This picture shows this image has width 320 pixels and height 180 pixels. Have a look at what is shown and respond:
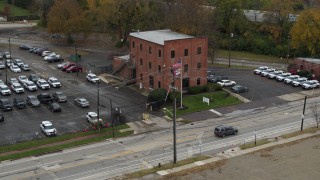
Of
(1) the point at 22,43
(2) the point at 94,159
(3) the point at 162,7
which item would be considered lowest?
(2) the point at 94,159

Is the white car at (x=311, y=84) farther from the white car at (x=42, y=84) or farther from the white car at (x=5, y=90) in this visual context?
the white car at (x=5, y=90)

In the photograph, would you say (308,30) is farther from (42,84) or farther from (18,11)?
(18,11)

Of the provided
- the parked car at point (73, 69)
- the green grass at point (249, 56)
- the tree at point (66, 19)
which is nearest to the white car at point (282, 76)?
the green grass at point (249, 56)

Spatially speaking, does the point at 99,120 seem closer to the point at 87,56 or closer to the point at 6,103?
→ the point at 6,103

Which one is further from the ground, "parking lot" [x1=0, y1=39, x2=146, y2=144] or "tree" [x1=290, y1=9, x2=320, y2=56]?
"tree" [x1=290, y1=9, x2=320, y2=56]

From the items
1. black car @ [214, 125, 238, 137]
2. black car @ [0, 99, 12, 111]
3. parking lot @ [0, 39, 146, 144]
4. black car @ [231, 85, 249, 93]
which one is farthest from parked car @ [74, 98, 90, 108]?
black car @ [231, 85, 249, 93]

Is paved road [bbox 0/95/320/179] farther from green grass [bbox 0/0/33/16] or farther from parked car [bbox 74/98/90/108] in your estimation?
green grass [bbox 0/0/33/16]

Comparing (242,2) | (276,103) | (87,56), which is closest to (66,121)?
(276,103)
